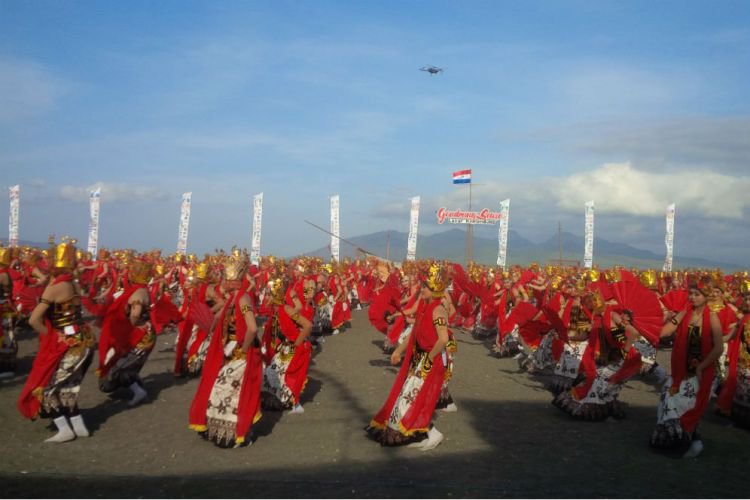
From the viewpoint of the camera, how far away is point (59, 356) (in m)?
7.09

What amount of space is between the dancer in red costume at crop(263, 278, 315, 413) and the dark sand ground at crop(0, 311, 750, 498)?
0.25m

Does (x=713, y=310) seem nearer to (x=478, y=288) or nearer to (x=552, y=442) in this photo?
(x=552, y=442)

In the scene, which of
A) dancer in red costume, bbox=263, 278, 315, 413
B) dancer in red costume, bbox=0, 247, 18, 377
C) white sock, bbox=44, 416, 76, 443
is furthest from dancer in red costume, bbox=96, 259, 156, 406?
dancer in red costume, bbox=0, 247, 18, 377

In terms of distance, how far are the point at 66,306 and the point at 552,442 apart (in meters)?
6.13

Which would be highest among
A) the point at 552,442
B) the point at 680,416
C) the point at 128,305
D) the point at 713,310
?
the point at 713,310

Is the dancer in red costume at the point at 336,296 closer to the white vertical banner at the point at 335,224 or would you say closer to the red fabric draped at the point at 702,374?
the red fabric draped at the point at 702,374

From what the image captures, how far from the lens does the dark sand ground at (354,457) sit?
5727 mm

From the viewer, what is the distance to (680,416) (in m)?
6.87

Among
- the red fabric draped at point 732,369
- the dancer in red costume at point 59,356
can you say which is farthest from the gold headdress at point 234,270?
the red fabric draped at point 732,369

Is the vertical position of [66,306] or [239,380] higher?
[66,306]

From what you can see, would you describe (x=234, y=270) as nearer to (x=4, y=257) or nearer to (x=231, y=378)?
(x=231, y=378)

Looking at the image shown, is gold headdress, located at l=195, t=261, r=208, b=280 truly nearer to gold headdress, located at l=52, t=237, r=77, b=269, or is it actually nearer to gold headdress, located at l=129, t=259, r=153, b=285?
gold headdress, located at l=129, t=259, r=153, b=285

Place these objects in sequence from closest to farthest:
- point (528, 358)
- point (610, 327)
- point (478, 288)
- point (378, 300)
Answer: point (610, 327) → point (378, 300) → point (528, 358) → point (478, 288)

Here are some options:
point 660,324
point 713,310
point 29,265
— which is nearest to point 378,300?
point 660,324
